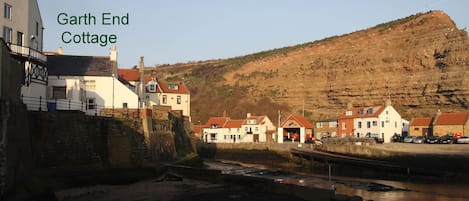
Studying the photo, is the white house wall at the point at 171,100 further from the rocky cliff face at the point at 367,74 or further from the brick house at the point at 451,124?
the brick house at the point at 451,124

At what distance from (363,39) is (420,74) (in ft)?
95.1

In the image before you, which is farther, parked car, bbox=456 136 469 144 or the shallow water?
parked car, bbox=456 136 469 144

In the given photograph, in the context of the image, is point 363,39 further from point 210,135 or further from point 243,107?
point 210,135

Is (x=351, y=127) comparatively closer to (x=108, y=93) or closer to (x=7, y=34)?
(x=108, y=93)

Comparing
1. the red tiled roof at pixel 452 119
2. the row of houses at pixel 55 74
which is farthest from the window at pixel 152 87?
the red tiled roof at pixel 452 119

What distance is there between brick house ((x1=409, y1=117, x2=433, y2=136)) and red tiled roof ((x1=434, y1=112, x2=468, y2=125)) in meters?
2.05

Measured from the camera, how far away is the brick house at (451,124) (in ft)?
197

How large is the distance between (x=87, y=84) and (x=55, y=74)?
2846mm

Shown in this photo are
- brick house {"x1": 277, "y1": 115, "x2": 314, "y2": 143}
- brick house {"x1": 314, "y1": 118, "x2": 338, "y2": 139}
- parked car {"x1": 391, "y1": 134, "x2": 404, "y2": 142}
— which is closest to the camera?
parked car {"x1": 391, "y1": 134, "x2": 404, "y2": 142}

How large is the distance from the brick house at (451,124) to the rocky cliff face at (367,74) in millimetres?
12695

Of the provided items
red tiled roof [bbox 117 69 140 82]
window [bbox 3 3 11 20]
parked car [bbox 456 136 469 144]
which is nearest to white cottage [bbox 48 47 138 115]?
window [bbox 3 3 11 20]

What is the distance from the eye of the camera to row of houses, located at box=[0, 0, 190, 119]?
33938 mm

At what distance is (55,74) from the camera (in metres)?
42.2

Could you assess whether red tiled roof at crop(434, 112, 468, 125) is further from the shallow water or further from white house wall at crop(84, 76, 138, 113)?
white house wall at crop(84, 76, 138, 113)
